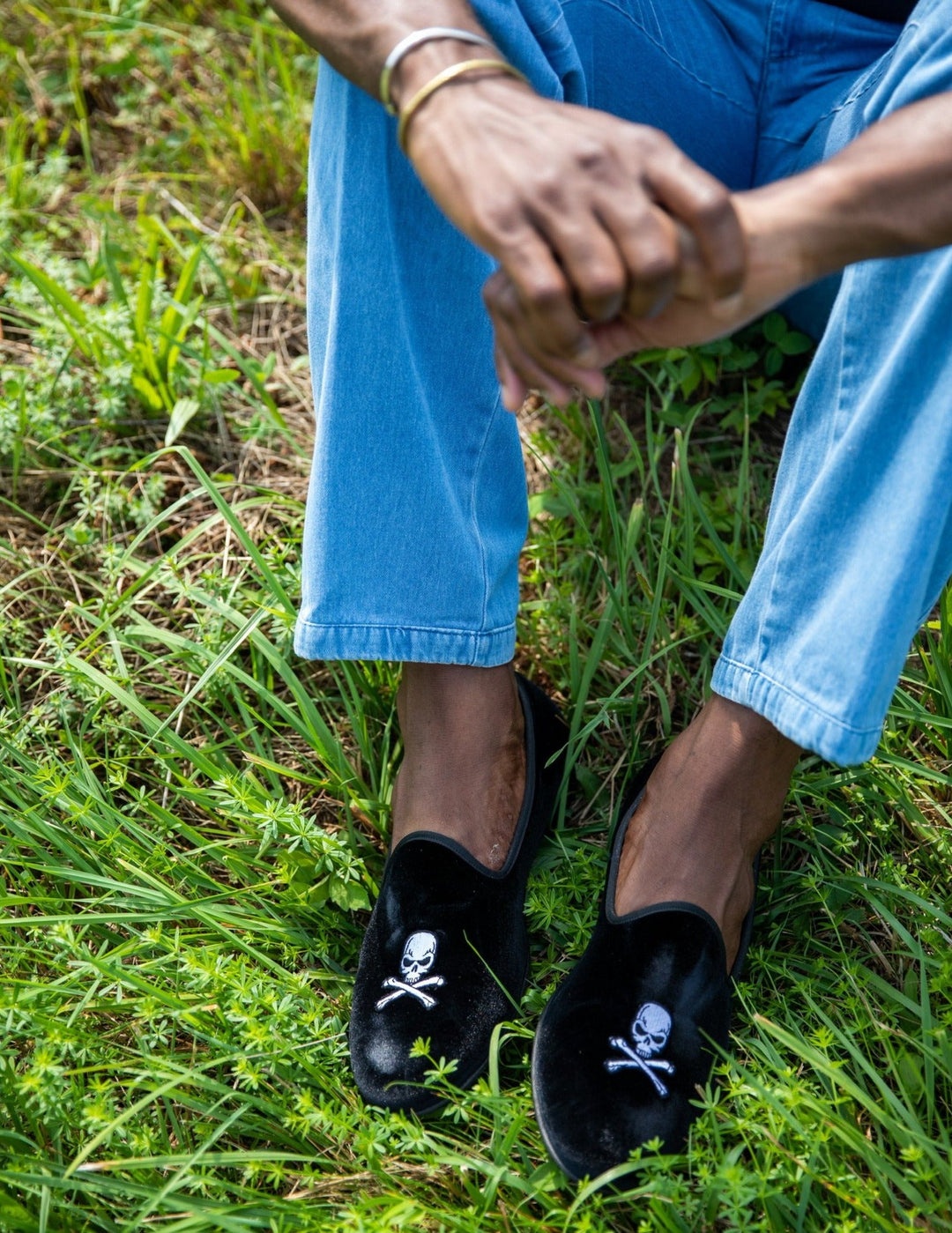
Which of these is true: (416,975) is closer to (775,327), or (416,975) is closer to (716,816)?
(716,816)

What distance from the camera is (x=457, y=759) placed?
138 centimetres

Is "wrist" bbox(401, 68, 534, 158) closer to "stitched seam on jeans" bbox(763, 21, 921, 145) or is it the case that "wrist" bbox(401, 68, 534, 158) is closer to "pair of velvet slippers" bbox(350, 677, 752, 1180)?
"stitched seam on jeans" bbox(763, 21, 921, 145)

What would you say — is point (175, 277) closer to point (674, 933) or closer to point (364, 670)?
point (364, 670)

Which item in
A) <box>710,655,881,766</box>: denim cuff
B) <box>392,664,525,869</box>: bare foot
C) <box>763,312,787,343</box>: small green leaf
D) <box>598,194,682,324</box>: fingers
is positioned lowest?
<box>392,664,525,869</box>: bare foot

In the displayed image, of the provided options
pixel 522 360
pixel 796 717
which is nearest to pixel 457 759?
pixel 796 717

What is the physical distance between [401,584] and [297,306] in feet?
3.84

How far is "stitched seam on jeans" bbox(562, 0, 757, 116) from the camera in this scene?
53.0 inches

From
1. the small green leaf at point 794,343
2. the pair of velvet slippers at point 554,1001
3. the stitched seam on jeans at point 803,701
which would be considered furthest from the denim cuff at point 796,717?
the small green leaf at point 794,343

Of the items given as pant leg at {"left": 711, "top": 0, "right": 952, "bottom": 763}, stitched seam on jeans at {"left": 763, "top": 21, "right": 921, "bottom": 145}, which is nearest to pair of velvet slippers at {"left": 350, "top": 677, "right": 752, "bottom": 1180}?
pant leg at {"left": 711, "top": 0, "right": 952, "bottom": 763}

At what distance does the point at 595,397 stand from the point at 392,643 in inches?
17.3

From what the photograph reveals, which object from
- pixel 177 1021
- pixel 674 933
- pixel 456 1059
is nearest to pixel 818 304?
pixel 674 933

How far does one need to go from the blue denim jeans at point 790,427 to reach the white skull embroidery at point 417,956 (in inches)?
15.0

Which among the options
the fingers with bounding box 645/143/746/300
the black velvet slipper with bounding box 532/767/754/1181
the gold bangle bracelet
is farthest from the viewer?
the black velvet slipper with bounding box 532/767/754/1181

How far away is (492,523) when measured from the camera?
4.53 feet
